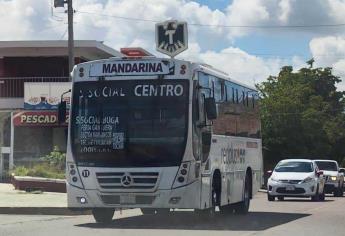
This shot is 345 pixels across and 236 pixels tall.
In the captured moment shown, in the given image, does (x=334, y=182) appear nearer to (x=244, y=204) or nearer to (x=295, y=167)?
(x=295, y=167)

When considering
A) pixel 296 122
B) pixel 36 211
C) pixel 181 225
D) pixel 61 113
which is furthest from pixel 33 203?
pixel 296 122

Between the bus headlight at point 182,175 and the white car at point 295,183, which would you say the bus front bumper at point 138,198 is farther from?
the white car at point 295,183

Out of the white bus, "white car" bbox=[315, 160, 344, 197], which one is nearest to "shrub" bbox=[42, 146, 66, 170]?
"white car" bbox=[315, 160, 344, 197]

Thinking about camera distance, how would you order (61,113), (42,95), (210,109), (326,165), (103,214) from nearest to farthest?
(210,109)
(61,113)
(103,214)
(42,95)
(326,165)

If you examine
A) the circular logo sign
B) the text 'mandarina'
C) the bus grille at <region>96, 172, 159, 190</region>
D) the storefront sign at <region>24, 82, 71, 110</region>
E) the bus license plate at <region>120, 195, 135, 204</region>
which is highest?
the storefront sign at <region>24, 82, 71, 110</region>

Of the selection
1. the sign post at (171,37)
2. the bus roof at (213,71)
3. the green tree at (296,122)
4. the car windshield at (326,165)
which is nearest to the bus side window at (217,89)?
the bus roof at (213,71)

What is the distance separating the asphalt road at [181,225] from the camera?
13719 mm

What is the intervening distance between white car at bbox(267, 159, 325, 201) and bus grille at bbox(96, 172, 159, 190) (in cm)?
1280

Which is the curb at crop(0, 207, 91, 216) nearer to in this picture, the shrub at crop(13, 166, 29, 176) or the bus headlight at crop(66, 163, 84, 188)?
the bus headlight at crop(66, 163, 84, 188)

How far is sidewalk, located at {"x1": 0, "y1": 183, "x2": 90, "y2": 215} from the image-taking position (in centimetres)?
1803

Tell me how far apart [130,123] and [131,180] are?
1162 mm

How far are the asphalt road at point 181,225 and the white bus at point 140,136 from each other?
0.52m

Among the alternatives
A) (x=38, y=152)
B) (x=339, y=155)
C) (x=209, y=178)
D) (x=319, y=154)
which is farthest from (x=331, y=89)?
(x=209, y=178)

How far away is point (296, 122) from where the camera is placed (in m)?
54.2
